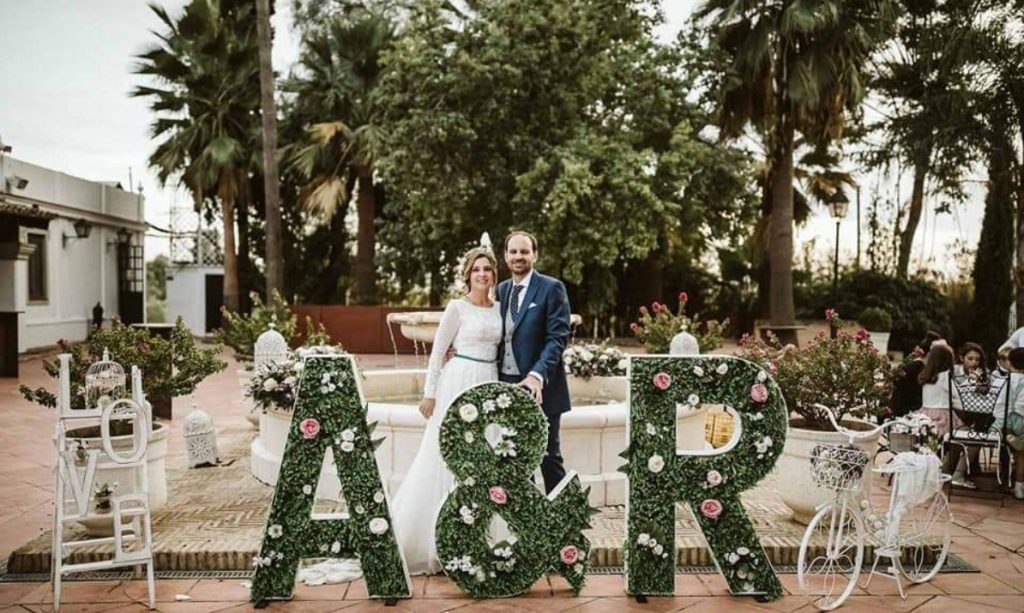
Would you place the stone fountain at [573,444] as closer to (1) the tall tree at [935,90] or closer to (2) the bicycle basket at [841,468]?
(2) the bicycle basket at [841,468]

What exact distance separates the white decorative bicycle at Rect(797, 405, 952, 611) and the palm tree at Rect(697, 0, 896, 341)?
14376mm

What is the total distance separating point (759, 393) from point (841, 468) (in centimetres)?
58

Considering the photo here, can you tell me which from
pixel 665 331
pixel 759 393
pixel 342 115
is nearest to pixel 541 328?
pixel 759 393

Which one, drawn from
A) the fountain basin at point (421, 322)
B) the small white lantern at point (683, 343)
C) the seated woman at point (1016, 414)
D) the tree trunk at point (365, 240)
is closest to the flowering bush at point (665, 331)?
the small white lantern at point (683, 343)

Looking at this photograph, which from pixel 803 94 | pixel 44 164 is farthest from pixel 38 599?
pixel 44 164

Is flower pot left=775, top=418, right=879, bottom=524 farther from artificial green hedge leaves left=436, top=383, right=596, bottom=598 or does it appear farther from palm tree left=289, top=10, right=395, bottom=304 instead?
palm tree left=289, top=10, right=395, bottom=304

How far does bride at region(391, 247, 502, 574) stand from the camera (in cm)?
502

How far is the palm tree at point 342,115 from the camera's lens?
21.9 metres

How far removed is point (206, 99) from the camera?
75.4ft

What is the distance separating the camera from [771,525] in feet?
19.3

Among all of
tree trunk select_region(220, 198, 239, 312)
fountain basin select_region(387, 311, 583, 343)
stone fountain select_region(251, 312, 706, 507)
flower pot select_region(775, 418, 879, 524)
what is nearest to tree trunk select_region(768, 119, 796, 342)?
fountain basin select_region(387, 311, 583, 343)

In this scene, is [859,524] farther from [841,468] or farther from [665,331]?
[665,331]

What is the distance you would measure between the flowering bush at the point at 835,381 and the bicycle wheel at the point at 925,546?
84 centimetres

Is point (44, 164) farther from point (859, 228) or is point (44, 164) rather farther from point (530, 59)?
point (859, 228)
